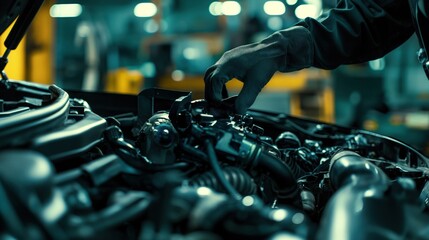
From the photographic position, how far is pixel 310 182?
1.69 m

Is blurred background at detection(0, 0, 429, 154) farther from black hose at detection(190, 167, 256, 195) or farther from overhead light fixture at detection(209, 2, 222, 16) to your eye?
black hose at detection(190, 167, 256, 195)

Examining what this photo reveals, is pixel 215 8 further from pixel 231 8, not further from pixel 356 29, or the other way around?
pixel 356 29

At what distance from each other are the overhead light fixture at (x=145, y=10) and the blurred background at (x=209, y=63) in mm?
25

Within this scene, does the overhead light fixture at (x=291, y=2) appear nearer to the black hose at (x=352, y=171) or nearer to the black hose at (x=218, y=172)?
the black hose at (x=352, y=171)

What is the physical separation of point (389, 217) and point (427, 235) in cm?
8

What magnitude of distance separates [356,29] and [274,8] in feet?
28.7

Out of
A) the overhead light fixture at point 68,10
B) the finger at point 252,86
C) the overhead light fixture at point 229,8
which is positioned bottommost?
the overhead light fixture at point 68,10

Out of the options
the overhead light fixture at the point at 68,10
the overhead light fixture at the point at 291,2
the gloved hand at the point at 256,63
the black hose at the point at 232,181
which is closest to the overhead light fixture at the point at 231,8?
the overhead light fixture at the point at 291,2

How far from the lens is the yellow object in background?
9.02 m

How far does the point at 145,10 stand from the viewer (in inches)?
465

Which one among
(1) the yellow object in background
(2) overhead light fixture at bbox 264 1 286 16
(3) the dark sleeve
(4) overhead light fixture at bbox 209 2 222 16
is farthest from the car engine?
(4) overhead light fixture at bbox 209 2 222 16

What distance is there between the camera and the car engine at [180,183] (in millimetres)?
876

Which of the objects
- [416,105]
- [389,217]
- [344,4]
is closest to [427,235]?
[389,217]

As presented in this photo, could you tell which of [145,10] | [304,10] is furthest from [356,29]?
[145,10]
